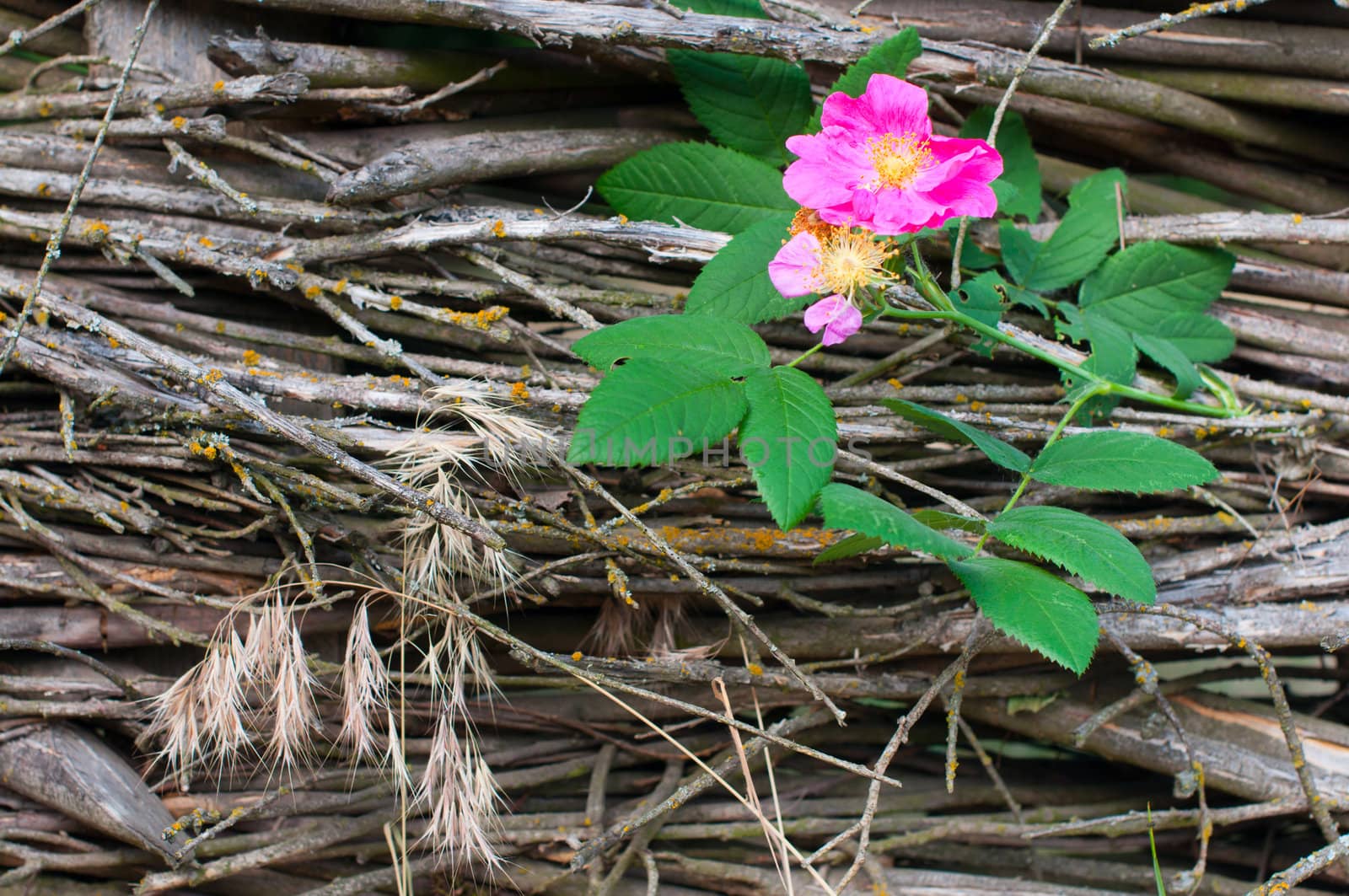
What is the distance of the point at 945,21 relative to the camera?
50.5 inches

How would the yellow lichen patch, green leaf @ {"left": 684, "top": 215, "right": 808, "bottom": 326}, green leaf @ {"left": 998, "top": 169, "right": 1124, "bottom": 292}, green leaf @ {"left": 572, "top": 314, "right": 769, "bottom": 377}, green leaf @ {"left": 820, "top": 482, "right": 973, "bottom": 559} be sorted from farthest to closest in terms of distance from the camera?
green leaf @ {"left": 998, "top": 169, "right": 1124, "bottom": 292}
the yellow lichen patch
green leaf @ {"left": 684, "top": 215, "right": 808, "bottom": 326}
green leaf @ {"left": 572, "top": 314, "right": 769, "bottom": 377}
green leaf @ {"left": 820, "top": 482, "right": 973, "bottom": 559}

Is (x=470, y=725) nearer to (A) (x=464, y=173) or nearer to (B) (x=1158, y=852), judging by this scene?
(A) (x=464, y=173)

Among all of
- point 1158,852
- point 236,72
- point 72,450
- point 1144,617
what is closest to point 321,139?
point 236,72

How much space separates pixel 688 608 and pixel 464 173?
612 millimetres

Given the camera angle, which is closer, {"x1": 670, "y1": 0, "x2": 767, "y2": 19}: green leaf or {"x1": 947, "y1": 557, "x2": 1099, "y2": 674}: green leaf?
{"x1": 947, "y1": 557, "x2": 1099, "y2": 674}: green leaf

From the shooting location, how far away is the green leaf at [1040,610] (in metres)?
0.74

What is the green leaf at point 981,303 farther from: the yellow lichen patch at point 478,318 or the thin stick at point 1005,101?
the yellow lichen patch at point 478,318

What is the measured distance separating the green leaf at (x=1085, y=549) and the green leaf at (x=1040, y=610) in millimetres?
24

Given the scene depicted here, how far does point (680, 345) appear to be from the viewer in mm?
811

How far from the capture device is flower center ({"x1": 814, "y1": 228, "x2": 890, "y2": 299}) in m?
0.79

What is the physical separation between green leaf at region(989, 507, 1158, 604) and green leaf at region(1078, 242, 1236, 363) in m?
0.47

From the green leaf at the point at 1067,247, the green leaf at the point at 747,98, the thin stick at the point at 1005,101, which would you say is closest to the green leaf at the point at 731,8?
the green leaf at the point at 747,98

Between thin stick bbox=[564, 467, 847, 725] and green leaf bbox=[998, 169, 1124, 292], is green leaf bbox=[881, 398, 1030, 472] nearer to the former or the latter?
thin stick bbox=[564, 467, 847, 725]

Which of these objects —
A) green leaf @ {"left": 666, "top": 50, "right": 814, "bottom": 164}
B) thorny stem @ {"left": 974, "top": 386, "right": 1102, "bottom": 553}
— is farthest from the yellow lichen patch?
thorny stem @ {"left": 974, "top": 386, "right": 1102, "bottom": 553}
